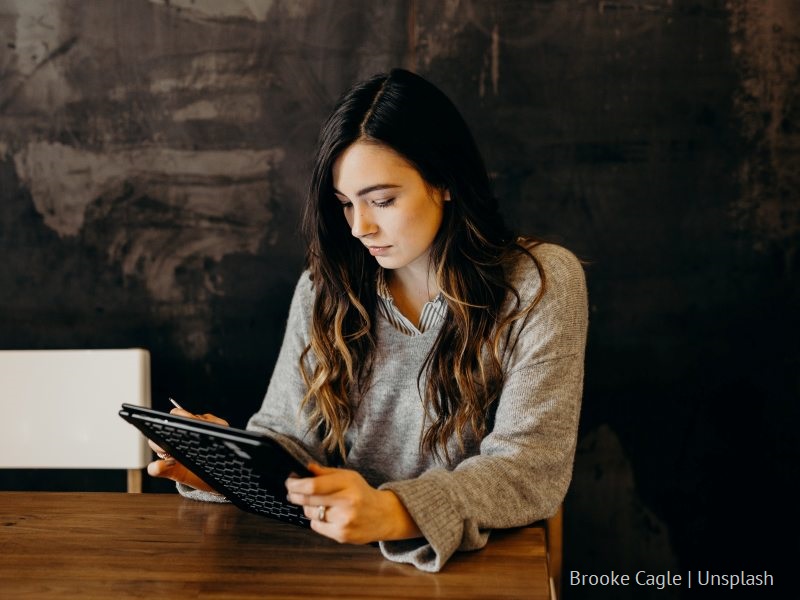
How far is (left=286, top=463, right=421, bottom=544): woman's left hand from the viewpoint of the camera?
101cm

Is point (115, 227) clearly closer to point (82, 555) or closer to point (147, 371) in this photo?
point (147, 371)

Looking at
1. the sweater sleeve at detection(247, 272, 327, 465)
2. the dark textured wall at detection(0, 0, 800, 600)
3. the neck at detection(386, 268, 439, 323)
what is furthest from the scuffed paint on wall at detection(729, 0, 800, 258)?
the sweater sleeve at detection(247, 272, 327, 465)

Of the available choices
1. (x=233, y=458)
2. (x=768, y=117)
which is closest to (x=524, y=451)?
(x=233, y=458)

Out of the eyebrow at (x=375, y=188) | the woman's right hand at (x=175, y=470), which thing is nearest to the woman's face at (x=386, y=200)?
the eyebrow at (x=375, y=188)

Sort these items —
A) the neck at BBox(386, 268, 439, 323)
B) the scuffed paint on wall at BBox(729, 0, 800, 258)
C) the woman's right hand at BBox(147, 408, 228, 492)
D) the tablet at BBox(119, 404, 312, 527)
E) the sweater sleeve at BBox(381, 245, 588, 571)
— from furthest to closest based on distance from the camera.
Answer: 1. the scuffed paint on wall at BBox(729, 0, 800, 258)
2. the neck at BBox(386, 268, 439, 323)
3. the woman's right hand at BBox(147, 408, 228, 492)
4. the sweater sleeve at BBox(381, 245, 588, 571)
5. the tablet at BBox(119, 404, 312, 527)

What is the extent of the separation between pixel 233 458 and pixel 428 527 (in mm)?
265

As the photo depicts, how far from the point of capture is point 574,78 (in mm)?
1841

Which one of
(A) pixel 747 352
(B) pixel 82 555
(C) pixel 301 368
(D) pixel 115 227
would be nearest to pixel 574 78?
(A) pixel 747 352

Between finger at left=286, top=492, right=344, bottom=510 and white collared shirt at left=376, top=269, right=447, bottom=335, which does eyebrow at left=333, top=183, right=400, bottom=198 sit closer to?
white collared shirt at left=376, top=269, right=447, bottom=335

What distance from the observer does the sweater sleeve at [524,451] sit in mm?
1079

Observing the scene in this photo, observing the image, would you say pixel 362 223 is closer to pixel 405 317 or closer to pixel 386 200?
pixel 386 200

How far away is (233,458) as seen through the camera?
103cm

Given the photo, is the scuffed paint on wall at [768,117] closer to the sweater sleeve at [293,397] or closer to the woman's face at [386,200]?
the woman's face at [386,200]

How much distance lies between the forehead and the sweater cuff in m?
0.50
